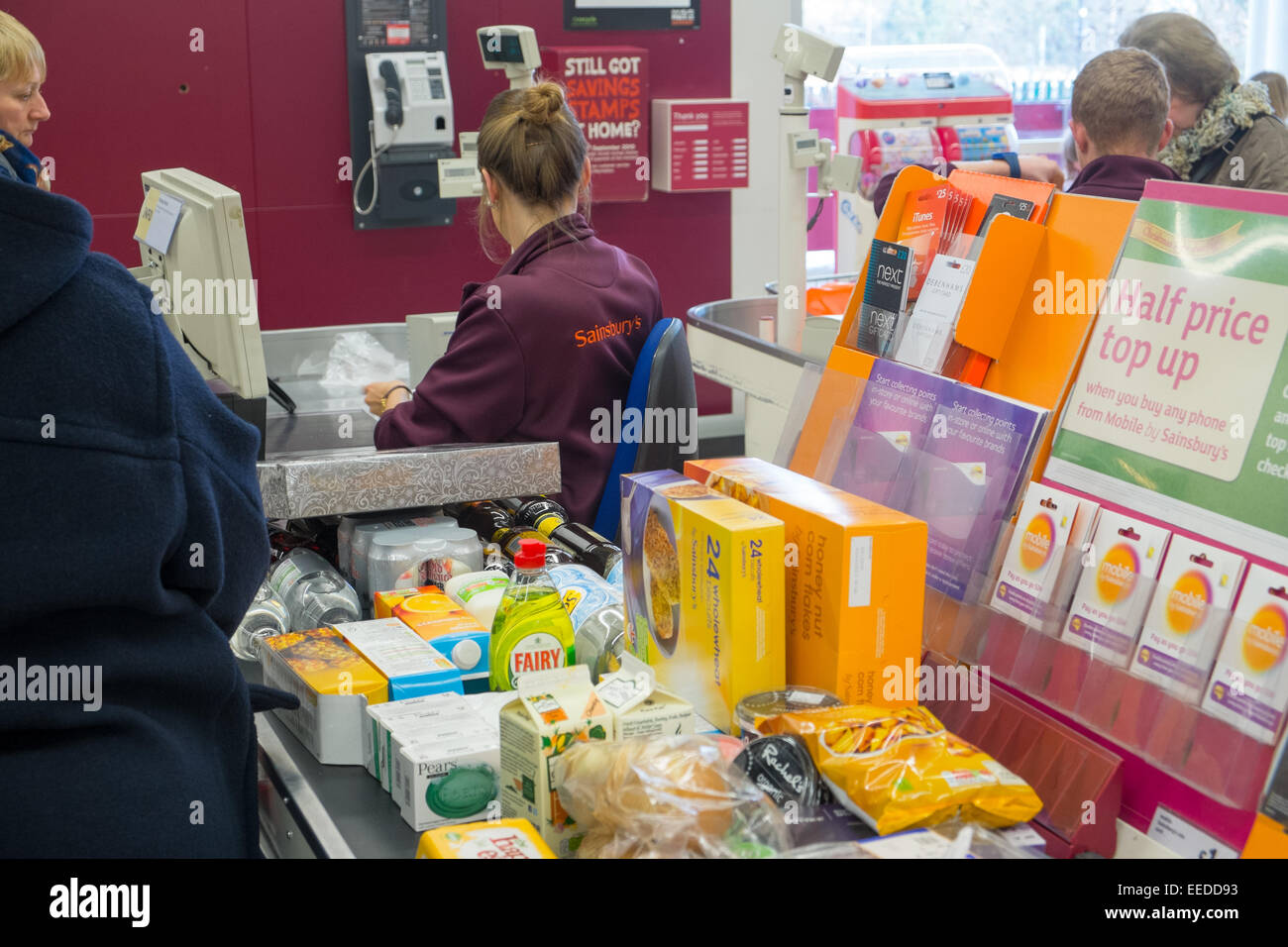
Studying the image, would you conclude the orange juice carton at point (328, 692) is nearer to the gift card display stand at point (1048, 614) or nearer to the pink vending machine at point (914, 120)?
the gift card display stand at point (1048, 614)

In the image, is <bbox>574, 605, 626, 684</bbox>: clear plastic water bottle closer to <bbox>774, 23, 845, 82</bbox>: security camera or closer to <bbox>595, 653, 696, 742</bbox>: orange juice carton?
<bbox>595, 653, 696, 742</bbox>: orange juice carton

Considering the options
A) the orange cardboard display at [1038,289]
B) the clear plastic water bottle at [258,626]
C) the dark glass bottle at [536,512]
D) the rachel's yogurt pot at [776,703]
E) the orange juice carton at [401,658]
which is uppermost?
the orange cardboard display at [1038,289]

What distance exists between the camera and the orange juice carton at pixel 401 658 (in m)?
1.66

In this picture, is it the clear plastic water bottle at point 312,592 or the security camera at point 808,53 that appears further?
the security camera at point 808,53

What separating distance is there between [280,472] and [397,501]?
20 cm

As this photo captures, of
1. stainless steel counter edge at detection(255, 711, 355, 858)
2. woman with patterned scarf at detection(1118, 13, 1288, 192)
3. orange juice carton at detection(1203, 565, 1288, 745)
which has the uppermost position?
woman with patterned scarf at detection(1118, 13, 1288, 192)

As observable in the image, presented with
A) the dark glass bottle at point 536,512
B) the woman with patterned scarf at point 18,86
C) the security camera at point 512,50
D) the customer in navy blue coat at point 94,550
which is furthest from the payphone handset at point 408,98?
the customer in navy blue coat at point 94,550

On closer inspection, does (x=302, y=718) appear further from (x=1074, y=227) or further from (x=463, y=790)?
(x=1074, y=227)

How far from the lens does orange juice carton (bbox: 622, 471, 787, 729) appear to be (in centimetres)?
148

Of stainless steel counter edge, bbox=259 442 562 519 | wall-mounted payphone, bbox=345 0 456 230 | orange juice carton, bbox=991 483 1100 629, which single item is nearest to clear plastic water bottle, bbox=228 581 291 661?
stainless steel counter edge, bbox=259 442 562 519

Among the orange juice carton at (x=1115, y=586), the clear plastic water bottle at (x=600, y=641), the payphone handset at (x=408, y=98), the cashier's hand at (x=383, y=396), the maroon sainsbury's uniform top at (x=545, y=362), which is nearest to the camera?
the orange juice carton at (x=1115, y=586)

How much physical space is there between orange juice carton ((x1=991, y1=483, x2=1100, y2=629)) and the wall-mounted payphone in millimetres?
4034

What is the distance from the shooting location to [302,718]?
1676 millimetres
